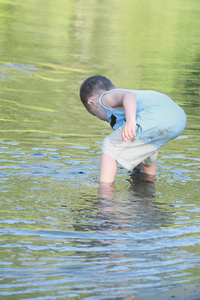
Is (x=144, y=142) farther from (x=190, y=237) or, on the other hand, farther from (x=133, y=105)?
(x=190, y=237)

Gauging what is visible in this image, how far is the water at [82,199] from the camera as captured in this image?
3.44 m

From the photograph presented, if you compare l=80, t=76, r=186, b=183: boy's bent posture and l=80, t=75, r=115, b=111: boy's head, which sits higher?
l=80, t=75, r=115, b=111: boy's head

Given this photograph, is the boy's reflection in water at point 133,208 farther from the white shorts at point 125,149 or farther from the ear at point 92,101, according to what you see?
the ear at point 92,101

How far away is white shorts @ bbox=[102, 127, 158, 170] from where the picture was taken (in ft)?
17.6

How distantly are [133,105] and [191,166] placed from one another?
4.09 ft

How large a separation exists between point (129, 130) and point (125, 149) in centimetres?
40

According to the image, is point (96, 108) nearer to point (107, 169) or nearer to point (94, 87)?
point (94, 87)

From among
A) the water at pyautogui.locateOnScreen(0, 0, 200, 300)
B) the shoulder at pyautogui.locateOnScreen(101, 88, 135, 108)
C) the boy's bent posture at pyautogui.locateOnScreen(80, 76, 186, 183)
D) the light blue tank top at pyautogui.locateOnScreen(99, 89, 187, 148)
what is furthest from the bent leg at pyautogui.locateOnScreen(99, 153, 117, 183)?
the shoulder at pyautogui.locateOnScreen(101, 88, 135, 108)

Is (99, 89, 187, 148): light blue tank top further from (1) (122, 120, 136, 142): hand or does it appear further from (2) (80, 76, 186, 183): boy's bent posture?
(1) (122, 120, 136, 142): hand

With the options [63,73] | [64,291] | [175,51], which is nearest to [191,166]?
[64,291]

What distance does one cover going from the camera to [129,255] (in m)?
3.78

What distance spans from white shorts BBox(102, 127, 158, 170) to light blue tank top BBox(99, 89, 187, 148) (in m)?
0.08

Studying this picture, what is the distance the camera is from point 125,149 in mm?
5375

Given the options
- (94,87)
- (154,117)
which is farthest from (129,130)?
(94,87)
